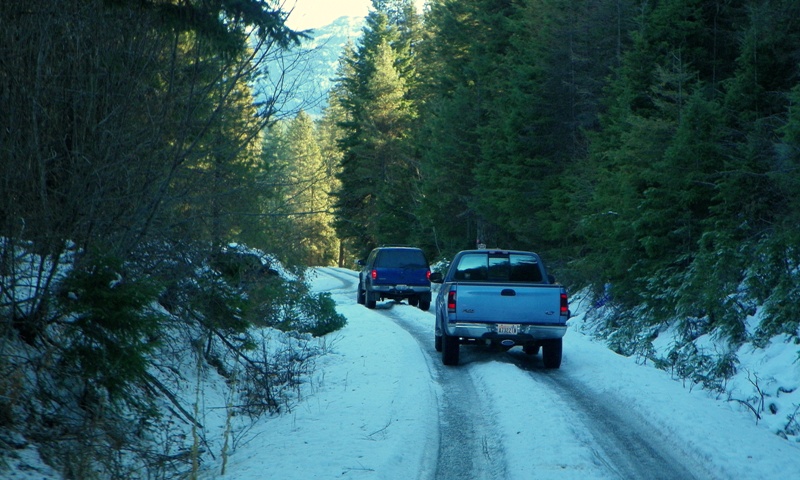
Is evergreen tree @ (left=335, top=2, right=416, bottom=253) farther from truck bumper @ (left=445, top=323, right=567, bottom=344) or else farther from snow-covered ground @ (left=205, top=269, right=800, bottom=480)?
snow-covered ground @ (left=205, top=269, right=800, bottom=480)

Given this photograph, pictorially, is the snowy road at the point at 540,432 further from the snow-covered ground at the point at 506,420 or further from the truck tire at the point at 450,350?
the truck tire at the point at 450,350

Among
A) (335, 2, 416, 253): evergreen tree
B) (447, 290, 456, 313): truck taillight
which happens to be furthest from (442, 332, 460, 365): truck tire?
(335, 2, 416, 253): evergreen tree

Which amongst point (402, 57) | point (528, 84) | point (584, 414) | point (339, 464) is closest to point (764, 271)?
point (584, 414)

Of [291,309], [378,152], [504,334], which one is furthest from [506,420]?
[378,152]

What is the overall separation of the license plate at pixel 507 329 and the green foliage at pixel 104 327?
6978mm

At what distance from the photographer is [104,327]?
22.1ft

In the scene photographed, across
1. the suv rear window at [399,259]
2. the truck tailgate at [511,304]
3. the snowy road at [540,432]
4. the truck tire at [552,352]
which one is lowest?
the snowy road at [540,432]

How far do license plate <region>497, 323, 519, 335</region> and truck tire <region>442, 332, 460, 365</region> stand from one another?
0.88m

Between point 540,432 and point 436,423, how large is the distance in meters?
1.27

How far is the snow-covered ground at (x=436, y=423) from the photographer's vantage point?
6863 millimetres

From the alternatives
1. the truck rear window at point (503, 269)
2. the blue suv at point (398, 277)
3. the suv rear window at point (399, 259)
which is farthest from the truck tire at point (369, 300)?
the truck rear window at point (503, 269)

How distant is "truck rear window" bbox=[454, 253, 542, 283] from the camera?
14.2 m

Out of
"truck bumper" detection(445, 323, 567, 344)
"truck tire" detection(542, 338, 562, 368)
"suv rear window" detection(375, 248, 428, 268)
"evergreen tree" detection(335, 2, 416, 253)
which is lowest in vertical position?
"truck tire" detection(542, 338, 562, 368)

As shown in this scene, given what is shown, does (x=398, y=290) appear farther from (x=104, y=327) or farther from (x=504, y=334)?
(x=104, y=327)
